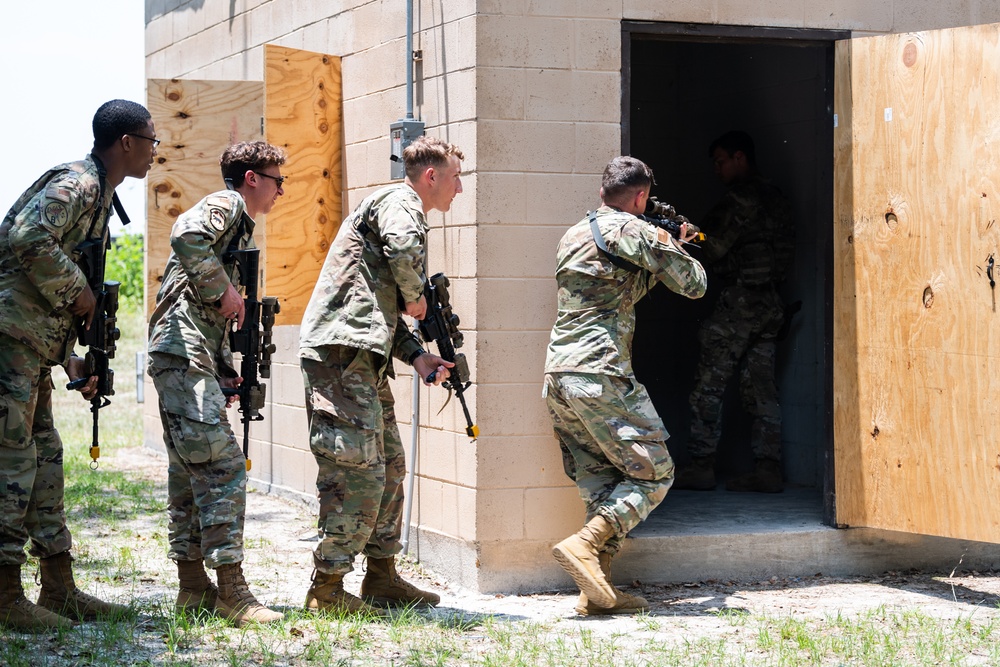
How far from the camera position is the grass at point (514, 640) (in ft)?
15.4

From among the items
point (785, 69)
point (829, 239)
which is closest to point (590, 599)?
point (829, 239)

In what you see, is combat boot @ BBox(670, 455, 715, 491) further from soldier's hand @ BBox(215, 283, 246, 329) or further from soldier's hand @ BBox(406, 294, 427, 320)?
soldier's hand @ BBox(215, 283, 246, 329)

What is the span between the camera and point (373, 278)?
523 cm

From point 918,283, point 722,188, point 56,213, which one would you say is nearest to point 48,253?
point 56,213

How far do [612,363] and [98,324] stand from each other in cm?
220

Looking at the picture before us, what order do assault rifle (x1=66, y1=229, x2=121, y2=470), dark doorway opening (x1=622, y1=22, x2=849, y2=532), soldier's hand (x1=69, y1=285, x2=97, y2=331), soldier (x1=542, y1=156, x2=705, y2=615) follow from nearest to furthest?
soldier's hand (x1=69, y1=285, x2=97, y2=331), assault rifle (x1=66, y1=229, x2=121, y2=470), soldier (x1=542, y1=156, x2=705, y2=615), dark doorway opening (x1=622, y1=22, x2=849, y2=532)

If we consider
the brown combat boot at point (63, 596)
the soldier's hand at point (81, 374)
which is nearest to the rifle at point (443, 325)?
the soldier's hand at point (81, 374)

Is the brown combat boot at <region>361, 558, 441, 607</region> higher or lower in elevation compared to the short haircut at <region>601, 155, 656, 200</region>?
lower

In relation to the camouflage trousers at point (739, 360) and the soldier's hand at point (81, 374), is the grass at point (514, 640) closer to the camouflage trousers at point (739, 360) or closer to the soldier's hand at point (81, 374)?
the soldier's hand at point (81, 374)

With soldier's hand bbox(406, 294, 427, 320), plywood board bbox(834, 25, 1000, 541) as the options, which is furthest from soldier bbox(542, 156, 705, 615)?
plywood board bbox(834, 25, 1000, 541)

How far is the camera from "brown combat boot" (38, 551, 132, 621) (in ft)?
17.1

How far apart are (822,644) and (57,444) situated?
3264 mm

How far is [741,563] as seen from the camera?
246 inches

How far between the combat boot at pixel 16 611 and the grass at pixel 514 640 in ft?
0.18
